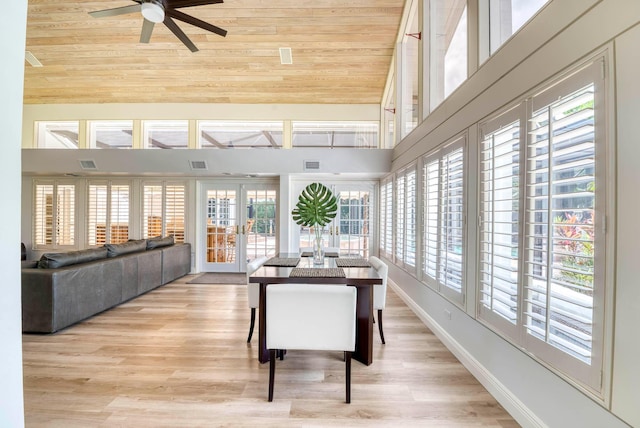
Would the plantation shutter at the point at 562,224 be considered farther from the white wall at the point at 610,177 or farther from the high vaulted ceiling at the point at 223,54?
the high vaulted ceiling at the point at 223,54

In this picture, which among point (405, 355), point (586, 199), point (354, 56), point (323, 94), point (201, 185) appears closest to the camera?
point (586, 199)

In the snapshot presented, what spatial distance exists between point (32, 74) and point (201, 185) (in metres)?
3.59

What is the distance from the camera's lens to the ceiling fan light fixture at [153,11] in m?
2.86

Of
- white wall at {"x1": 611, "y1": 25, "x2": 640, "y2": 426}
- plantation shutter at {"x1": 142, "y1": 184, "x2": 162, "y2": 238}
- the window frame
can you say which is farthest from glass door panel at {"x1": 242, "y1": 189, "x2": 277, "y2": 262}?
white wall at {"x1": 611, "y1": 25, "x2": 640, "y2": 426}

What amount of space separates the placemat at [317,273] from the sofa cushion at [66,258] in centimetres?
270

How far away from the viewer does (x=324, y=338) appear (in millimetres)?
2115

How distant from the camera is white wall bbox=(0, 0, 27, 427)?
0.96 metres

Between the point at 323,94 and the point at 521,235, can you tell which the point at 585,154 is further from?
the point at 323,94

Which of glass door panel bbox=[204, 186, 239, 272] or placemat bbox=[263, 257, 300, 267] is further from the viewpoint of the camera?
glass door panel bbox=[204, 186, 239, 272]

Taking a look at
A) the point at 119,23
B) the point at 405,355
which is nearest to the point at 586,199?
the point at 405,355

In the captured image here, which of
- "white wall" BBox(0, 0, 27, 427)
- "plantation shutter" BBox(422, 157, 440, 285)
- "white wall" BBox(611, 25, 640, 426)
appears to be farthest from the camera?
"plantation shutter" BBox(422, 157, 440, 285)

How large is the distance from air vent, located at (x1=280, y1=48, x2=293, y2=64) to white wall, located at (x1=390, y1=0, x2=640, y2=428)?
3541mm

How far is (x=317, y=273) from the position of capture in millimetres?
2600

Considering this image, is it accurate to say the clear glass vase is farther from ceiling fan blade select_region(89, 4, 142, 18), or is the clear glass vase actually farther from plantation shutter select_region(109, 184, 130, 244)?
plantation shutter select_region(109, 184, 130, 244)
